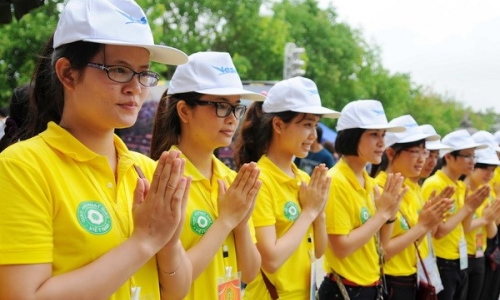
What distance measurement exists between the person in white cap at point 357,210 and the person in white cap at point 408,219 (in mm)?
257

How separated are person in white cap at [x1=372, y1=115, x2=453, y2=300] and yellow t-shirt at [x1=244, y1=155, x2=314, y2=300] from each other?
1.15 m

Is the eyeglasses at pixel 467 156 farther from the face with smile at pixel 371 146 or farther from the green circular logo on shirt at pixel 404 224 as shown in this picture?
the face with smile at pixel 371 146

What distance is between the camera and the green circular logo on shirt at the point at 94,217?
2021mm

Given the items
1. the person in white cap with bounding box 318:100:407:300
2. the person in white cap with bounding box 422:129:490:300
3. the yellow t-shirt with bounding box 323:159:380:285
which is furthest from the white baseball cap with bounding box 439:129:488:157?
the yellow t-shirt with bounding box 323:159:380:285

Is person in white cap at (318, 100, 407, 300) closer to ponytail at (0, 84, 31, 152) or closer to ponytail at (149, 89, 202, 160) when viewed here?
ponytail at (149, 89, 202, 160)

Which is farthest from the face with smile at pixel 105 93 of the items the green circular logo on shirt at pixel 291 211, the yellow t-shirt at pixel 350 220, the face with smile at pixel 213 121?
the yellow t-shirt at pixel 350 220

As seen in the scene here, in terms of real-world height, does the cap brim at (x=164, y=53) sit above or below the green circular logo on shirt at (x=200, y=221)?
above

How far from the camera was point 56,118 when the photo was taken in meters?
2.27

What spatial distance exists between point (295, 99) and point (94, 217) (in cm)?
211

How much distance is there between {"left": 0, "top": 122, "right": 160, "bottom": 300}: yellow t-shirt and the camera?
6.27 ft

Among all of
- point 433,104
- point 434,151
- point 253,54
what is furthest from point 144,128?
point 433,104

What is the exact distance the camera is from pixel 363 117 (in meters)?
4.78

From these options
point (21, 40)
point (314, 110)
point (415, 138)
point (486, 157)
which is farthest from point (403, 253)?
point (21, 40)

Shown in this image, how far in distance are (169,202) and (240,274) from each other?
1.09m
